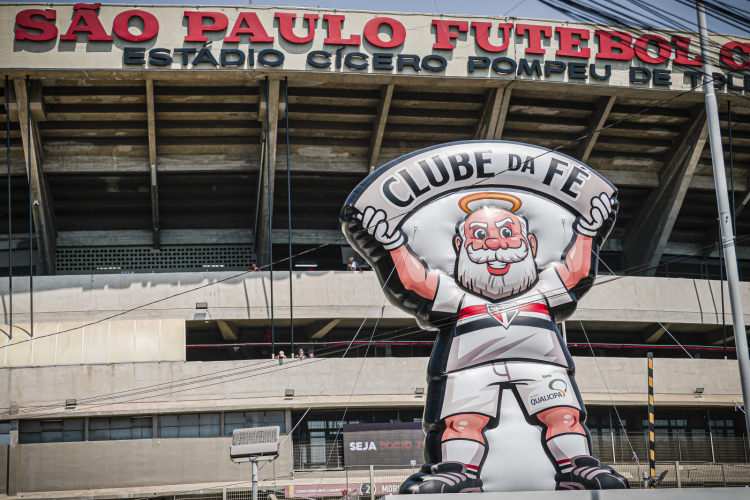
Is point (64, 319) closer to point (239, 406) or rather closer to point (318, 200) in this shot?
point (239, 406)

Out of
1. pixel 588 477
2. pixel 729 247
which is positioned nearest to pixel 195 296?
pixel 729 247

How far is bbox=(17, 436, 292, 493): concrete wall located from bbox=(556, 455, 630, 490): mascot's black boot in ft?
38.6

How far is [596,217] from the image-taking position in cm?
1310

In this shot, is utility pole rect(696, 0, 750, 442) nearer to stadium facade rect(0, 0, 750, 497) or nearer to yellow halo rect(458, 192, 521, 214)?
yellow halo rect(458, 192, 521, 214)

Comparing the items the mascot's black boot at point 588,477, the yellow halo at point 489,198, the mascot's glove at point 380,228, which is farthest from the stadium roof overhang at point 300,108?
the mascot's black boot at point 588,477

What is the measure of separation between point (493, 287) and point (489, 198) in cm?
156

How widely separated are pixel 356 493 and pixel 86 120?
15501mm

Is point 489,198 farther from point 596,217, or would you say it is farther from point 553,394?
point 553,394

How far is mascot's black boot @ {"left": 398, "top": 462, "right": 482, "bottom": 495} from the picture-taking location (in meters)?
10.7

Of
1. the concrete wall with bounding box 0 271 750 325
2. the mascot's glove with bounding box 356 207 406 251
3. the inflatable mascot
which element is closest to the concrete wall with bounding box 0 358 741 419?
the concrete wall with bounding box 0 271 750 325

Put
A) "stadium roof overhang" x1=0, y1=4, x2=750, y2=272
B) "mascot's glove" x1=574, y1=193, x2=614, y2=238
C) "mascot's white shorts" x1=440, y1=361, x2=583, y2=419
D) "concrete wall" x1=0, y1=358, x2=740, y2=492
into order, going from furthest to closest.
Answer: "stadium roof overhang" x1=0, y1=4, x2=750, y2=272
"concrete wall" x1=0, y1=358, x2=740, y2=492
"mascot's glove" x1=574, y1=193, x2=614, y2=238
"mascot's white shorts" x1=440, y1=361, x2=583, y2=419

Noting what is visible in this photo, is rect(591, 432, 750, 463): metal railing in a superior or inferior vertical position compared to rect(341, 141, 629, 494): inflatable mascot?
inferior

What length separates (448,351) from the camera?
1193cm

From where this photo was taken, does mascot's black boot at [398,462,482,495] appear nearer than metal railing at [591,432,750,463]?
Yes
